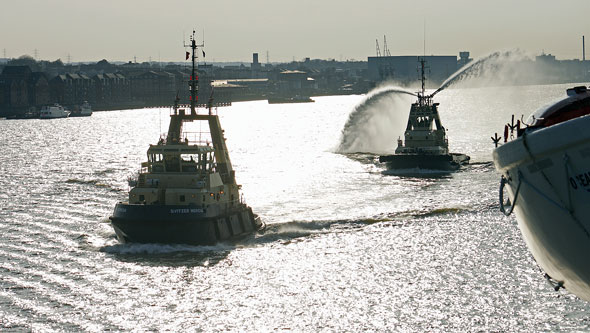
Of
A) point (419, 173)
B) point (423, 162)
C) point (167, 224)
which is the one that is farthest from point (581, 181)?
point (423, 162)

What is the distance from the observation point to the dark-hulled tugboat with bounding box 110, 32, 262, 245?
142 ft

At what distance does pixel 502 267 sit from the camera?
128ft

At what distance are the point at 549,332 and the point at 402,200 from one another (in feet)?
113

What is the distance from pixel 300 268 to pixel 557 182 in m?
22.0

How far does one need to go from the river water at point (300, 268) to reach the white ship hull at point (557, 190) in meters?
8.69

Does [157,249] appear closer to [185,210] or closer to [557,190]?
[185,210]

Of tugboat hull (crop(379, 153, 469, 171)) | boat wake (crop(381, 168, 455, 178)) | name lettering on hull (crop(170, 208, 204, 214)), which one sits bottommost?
boat wake (crop(381, 168, 455, 178))

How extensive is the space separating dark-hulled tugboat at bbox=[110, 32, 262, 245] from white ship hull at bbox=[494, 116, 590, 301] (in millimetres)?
22943

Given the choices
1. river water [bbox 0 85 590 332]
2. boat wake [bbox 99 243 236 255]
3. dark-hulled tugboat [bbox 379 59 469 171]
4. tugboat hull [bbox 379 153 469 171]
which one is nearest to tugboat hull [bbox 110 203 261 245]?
boat wake [bbox 99 243 236 255]

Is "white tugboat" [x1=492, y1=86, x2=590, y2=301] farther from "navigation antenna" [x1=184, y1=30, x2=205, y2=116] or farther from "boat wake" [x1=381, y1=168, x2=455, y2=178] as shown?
"boat wake" [x1=381, y1=168, x2=455, y2=178]

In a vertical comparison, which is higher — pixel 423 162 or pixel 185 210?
pixel 185 210

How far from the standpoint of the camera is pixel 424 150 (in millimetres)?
86062

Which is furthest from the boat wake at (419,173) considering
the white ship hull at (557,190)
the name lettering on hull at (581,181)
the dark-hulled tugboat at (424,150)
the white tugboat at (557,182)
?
the name lettering on hull at (581,181)

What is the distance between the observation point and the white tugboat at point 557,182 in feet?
61.4
